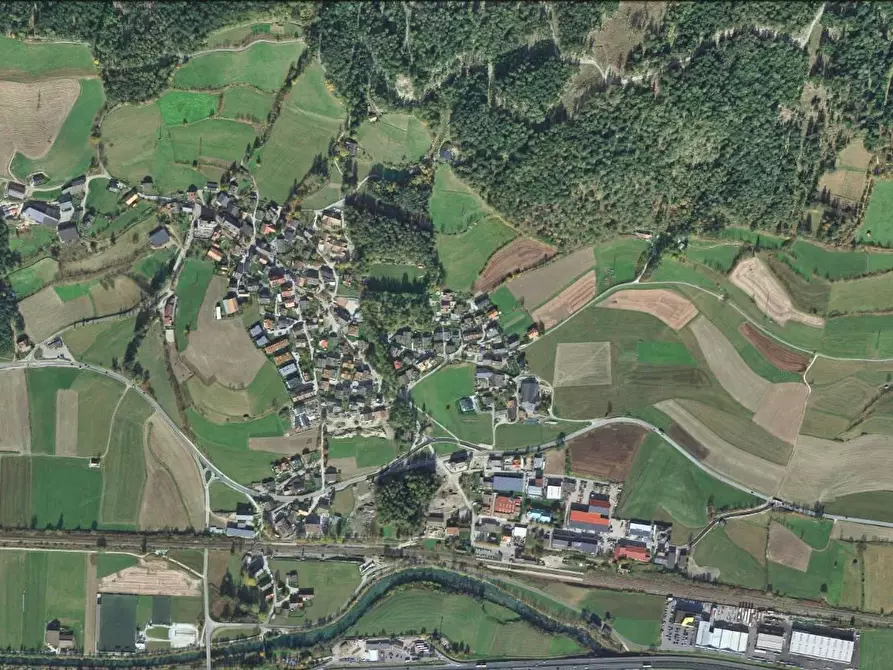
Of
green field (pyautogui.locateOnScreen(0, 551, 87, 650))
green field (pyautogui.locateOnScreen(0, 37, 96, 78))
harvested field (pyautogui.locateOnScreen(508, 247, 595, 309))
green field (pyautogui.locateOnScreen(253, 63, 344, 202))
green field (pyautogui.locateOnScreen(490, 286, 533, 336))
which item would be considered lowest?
green field (pyautogui.locateOnScreen(0, 551, 87, 650))

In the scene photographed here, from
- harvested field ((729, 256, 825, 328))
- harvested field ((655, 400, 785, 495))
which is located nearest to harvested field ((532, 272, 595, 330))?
harvested field ((729, 256, 825, 328))

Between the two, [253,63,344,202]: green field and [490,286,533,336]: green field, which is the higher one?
[253,63,344,202]: green field

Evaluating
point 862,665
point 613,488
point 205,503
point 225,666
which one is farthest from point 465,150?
point 862,665

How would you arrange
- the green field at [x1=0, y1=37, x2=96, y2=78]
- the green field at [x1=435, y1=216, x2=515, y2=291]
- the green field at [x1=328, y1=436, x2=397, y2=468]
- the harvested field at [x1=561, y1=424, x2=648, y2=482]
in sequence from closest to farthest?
the harvested field at [x1=561, y1=424, x2=648, y2=482], the green field at [x1=328, y1=436, x2=397, y2=468], the green field at [x1=435, y1=216, x2=515, y2=291], the green field at [x1=0, y1=37, x2=96, y2=78]

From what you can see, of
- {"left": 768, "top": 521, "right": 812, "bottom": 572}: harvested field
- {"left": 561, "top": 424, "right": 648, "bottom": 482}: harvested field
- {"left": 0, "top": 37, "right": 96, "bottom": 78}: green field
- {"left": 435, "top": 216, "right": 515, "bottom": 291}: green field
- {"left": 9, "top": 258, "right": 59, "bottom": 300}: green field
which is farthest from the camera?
{"left": 0, "top": 37, "right": 96, "bottom": 78}: green field

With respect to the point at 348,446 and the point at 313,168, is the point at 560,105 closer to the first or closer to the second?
the point at 313,168

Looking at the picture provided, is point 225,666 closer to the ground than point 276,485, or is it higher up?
closer to the ground

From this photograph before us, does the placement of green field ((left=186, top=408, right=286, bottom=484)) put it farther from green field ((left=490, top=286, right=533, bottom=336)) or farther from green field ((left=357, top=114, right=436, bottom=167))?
green field ((left=357, top=114, right=436, bottom=167))
